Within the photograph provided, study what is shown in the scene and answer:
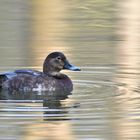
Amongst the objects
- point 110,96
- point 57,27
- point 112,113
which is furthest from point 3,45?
point 112,113

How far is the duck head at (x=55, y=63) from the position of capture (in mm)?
11820

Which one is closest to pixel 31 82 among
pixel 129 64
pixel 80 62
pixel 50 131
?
pixel 80 62

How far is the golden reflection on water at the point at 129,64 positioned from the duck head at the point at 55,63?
77cm

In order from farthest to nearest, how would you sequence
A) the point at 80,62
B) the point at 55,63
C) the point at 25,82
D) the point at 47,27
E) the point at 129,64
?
1. the point at 47,27
2. the point at 80,62
3. the point at 129,64
4. the point at 55,63
5. the point at 25,82

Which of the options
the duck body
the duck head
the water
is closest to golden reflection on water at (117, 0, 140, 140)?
the water

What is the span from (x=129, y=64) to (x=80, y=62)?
766mm

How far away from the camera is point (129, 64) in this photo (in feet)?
42.0

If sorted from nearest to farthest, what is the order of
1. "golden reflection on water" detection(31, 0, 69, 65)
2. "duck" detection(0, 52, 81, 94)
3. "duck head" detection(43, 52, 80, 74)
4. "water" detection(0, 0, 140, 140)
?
"water" detection(0, 0, 140, 140) → "duck" detection(0, 52, 81, 94) → "duck head" detection(43, 52, 80, 74) → "golden reflection on water" detection(31, 0, 69, 65)

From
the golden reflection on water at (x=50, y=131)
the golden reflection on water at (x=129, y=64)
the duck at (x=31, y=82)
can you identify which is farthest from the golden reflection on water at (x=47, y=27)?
the golden reflection on water at (x=50, y=131)

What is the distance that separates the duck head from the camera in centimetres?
1182

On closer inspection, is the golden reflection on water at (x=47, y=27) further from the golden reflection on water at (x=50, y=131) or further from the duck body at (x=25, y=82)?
the golden reflection on water at (x=50, y=131)

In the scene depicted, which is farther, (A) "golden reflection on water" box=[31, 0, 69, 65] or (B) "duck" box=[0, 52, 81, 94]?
(A) "golden reflection on water" box=[31, 0, 69, 65]

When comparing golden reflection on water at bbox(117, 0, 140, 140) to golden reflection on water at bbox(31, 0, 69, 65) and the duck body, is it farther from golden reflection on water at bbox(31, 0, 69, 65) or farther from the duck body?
golden reflection on water at bbox(31, 0, 69, 65)

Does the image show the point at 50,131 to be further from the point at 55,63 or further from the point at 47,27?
the point at 47,27
